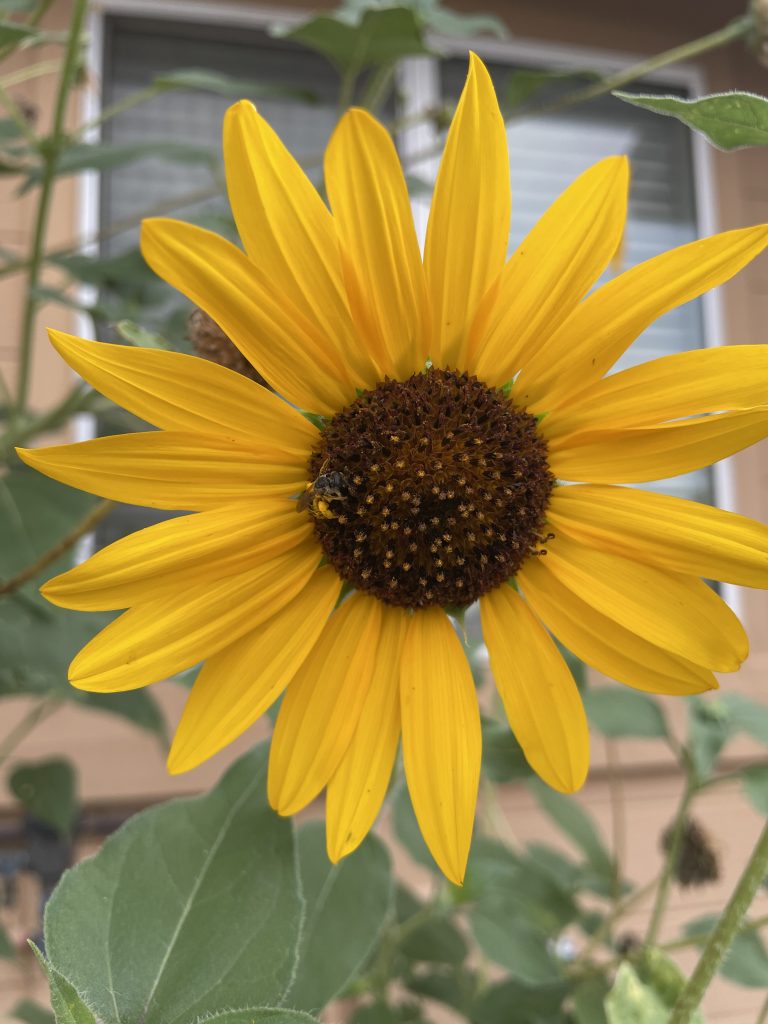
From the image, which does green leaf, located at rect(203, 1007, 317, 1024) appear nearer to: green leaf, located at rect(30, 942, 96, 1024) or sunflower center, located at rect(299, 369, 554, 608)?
green leaf, located at rect(30, 942, 96, 1024)

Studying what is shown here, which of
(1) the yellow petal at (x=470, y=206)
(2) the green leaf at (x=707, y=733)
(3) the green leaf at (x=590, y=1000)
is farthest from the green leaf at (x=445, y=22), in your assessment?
(3) the green leaf at (x=590, y=1000)

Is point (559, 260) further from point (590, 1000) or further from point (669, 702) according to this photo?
point (669, 702)

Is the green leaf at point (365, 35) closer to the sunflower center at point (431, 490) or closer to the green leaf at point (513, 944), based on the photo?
the sunflower center at point (431, 490)

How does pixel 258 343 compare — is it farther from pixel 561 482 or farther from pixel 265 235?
pixel 561 482

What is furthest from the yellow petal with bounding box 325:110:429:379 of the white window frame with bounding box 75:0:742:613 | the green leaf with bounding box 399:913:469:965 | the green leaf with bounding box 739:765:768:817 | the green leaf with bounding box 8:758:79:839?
the white window frame with bounding box 75:0:742:613

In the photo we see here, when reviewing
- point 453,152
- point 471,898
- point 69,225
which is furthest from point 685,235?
point 453,152

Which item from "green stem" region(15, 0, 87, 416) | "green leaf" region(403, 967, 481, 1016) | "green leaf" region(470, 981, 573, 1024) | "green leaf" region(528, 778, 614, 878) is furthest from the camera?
"green leaf" region(528, 778, 614, 878)

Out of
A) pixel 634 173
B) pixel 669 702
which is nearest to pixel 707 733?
pixel 669 702
